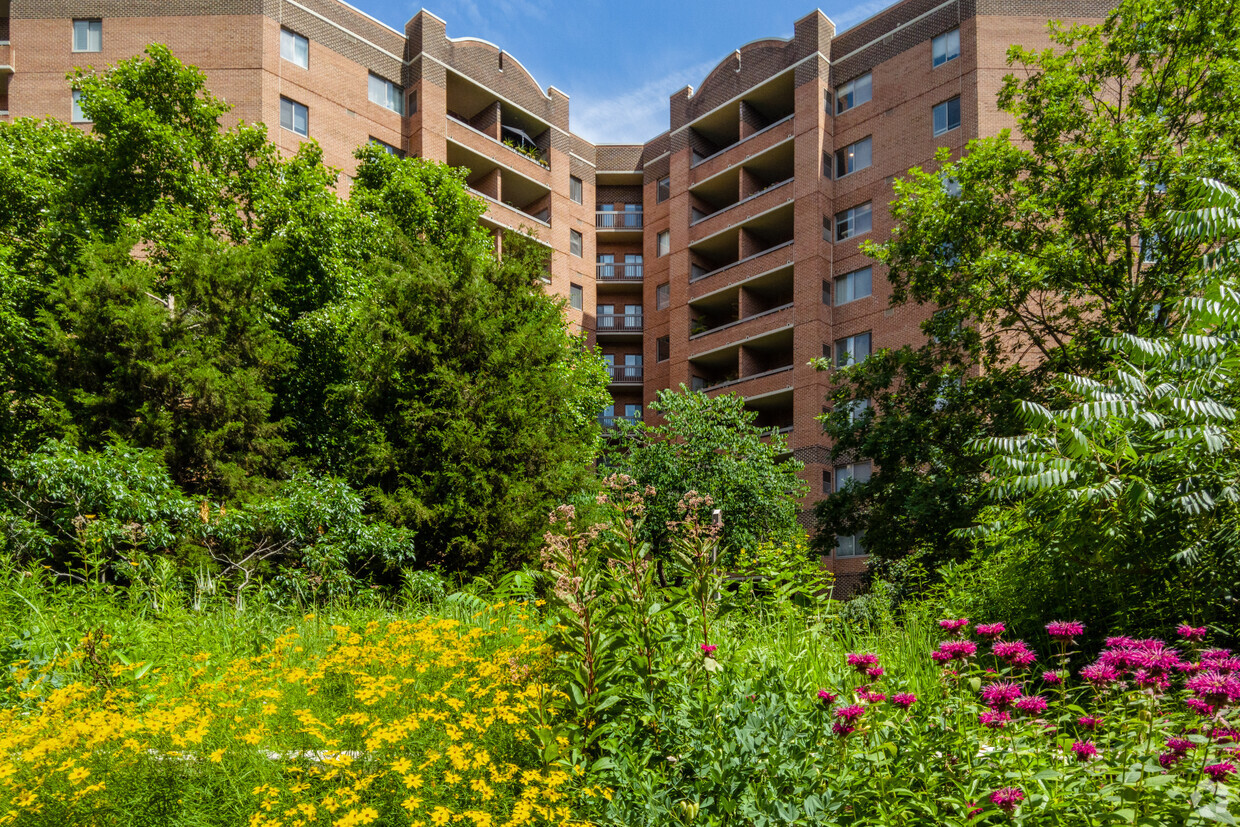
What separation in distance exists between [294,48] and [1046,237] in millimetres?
27708

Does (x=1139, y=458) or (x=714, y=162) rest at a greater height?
(x=714, y=162)

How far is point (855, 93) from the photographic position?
1398 inches

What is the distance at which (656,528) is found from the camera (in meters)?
23.2

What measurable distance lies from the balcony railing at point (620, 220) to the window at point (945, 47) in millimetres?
18566

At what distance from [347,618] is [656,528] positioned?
14824 millimetres

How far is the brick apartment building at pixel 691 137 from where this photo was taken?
101 feet

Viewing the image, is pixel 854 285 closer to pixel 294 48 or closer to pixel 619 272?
pixel 619 272

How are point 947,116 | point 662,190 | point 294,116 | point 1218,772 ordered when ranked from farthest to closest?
1. point 662,190
2. point 947,116
3. point 294,116
4. point 1218,772

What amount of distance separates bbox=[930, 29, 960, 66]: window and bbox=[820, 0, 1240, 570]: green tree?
12.1m

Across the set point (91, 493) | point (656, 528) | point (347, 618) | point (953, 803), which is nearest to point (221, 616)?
point (347, 618)

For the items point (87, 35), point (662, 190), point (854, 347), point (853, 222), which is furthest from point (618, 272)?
point (87, 35)

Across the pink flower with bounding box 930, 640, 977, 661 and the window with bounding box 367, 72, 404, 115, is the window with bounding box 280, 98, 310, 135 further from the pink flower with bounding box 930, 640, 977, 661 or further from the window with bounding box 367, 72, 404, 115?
the pink flower with bounding box 930, 640, 977, 661

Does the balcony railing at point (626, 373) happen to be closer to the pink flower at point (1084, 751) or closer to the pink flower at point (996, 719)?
the pink flower at point (996, 719)

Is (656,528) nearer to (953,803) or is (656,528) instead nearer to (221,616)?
(221,616)
